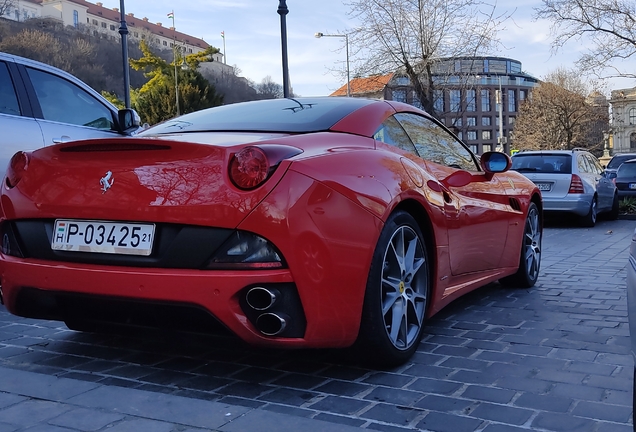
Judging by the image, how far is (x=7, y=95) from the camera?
18.1 ft

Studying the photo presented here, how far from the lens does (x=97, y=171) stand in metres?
3.00

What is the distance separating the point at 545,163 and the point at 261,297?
37.0 feet

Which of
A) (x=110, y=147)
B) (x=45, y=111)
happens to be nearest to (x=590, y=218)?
(x=45, y=111)

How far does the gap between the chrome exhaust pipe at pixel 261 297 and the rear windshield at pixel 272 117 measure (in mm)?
977

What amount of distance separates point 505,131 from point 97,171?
439 feet

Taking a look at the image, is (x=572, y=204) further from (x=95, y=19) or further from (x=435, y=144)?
(x=95, y=19)

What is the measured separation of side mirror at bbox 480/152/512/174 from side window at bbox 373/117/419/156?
1.02 m

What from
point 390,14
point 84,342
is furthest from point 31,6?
point 84,342

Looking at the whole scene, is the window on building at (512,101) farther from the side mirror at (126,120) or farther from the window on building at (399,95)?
the side mirror at (126,120)

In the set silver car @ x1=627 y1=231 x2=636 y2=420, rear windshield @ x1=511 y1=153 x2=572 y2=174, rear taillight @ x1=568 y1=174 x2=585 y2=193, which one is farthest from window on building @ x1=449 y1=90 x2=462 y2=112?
silver car @ x1=627 y1=231 x2=636 y2=420

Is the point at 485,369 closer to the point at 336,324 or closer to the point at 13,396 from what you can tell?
the point at 336,324

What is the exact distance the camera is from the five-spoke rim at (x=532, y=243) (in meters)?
5.59

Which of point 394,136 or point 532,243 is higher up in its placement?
point 394,136

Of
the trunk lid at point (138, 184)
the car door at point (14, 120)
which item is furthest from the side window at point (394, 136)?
the car door at point (14, 120)
